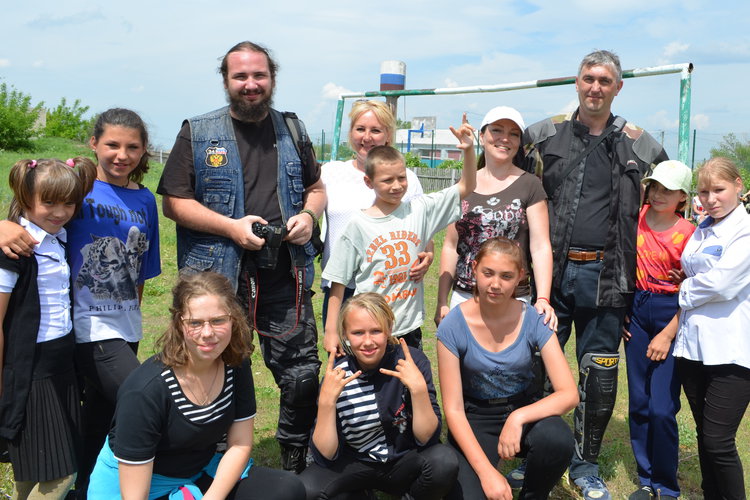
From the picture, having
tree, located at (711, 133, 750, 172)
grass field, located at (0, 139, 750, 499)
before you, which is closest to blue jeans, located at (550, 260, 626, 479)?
grass field, located at (0, 139, 750, 499)

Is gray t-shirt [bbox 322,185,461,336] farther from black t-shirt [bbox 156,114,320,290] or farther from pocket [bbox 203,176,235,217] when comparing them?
pocket [bbox 203,176,235,217]

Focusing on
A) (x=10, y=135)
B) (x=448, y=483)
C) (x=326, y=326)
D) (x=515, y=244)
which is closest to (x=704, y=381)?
(x=515, y=244)

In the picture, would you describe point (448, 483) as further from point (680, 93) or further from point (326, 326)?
point (680, 93)

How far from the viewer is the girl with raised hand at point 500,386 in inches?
112

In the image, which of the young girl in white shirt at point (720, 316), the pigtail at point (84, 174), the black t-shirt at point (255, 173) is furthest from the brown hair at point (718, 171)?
the pigtail at point (84, 174)

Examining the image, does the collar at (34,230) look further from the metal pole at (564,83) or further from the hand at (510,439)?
the metal pole at (564,83)

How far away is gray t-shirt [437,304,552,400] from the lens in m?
2.99

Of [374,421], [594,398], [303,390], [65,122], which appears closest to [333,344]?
[303,390]

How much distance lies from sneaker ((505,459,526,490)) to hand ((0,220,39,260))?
2.61 meters

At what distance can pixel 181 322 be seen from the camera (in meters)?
2.48

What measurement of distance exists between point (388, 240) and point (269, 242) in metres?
0.56

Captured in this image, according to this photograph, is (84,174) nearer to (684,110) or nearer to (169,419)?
(169,419)

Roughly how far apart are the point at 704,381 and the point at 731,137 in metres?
23.0

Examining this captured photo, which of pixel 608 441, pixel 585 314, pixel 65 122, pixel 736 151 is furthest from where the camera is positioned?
pixel 65 122
